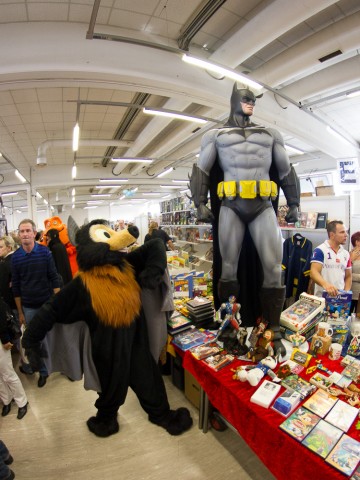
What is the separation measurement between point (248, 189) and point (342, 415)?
1469 millimetres

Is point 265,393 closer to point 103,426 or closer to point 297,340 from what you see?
point 297,340

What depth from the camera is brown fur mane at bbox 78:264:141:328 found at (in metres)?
1.66

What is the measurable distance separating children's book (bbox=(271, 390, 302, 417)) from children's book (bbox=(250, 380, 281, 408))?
0.04 metres

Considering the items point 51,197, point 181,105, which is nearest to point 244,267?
point 181,105

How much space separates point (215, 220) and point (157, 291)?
81cm

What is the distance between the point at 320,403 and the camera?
1489 mm

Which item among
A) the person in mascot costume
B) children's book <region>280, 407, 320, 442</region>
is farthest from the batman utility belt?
children's book <region>280, 407, 320, 442</region>

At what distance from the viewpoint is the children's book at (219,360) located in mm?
1886

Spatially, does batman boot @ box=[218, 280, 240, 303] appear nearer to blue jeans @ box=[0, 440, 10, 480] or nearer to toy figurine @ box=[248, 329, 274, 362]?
toy figurine @ box=[248, 329, 274, 362]

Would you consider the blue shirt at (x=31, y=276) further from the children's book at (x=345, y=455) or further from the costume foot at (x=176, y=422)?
the children's book at (x=345, y=455)

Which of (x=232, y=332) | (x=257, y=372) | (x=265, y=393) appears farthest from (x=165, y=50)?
(x=265, y=393)

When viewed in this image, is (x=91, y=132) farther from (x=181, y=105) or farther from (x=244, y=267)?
(x=244, y=267)

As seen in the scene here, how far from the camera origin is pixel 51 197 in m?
18.0

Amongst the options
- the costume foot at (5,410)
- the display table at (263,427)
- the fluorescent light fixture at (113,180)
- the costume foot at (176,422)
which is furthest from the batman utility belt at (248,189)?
the fluorescent light fixture at (113,180)
